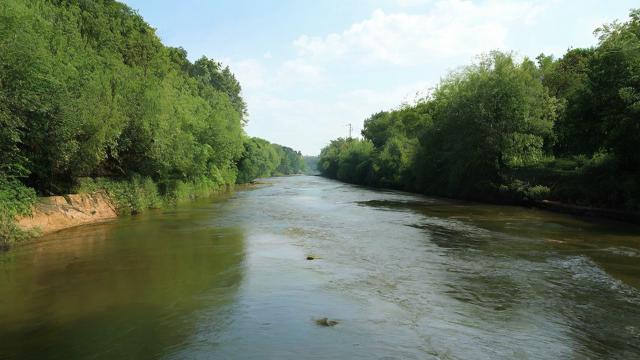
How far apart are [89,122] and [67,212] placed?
5.31 metres

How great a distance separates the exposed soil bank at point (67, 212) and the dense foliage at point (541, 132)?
32.0m

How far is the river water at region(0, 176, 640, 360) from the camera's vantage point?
8891mm

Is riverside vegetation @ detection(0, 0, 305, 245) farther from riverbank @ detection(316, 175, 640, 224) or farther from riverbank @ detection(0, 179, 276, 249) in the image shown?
riverbank @ detection(316, 175, 640, 224)

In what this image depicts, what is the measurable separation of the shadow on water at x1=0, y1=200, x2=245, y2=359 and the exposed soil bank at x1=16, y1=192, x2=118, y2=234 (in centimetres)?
112

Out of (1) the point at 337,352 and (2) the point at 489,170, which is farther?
(2) the point at 489,170

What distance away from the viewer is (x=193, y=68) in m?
103

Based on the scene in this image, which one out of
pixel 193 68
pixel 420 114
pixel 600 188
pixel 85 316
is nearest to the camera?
pixel 85 316

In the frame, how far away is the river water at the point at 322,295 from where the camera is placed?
889 cm

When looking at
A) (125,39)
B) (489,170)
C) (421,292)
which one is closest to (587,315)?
(421,292)

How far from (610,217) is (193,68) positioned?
92.5 metres

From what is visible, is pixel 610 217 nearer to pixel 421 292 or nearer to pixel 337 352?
pixel 421 292

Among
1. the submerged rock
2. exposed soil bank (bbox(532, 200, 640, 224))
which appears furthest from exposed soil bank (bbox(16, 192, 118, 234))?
exposed soil bank (bbox(532, 200, 640, 224))

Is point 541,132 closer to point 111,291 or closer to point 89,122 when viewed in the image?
point 89,122

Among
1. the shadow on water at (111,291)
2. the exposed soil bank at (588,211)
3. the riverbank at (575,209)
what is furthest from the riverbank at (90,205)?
the exposed soil bank at (588,211)
